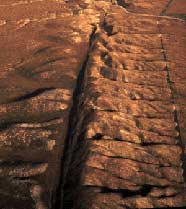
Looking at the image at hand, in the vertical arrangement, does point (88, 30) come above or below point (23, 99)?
above

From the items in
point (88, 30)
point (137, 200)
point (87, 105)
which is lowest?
point (137, 200)

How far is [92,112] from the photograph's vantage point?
6.61 meters

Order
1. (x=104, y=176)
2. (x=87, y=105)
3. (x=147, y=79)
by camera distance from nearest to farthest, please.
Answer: (x=104, y=176), (x=87, y=105), (x=147, y=79)

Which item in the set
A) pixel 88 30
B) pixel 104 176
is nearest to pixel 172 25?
pixel 88 30

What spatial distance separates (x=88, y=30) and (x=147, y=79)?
321cm

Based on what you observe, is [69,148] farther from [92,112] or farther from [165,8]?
[165,8]

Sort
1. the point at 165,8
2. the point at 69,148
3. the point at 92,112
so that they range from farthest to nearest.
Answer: the point at 165,8 < the point at 92,112 < the point at 69,148

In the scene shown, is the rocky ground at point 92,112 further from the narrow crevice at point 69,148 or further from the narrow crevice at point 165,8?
the narrow crevice at point 165,8

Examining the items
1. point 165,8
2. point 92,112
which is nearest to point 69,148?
point 92,112

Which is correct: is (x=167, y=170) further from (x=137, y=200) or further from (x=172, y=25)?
(x=172, y=25)

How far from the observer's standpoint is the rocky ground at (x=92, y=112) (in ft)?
16.7

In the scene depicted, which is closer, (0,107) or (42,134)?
(42,134)

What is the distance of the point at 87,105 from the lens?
682 cm

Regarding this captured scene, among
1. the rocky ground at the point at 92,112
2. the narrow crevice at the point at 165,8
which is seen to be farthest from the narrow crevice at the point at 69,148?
the narrow crevice at the point at 165,8
